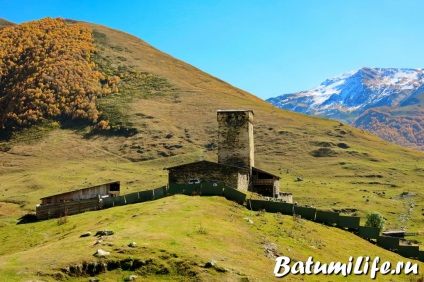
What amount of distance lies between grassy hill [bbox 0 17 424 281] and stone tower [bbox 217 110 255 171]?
22817 millimetres

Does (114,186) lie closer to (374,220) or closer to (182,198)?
(182,198)

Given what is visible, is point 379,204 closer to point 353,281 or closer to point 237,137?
point 237,137

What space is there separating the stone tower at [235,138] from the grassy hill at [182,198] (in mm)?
22817

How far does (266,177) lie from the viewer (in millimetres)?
76125

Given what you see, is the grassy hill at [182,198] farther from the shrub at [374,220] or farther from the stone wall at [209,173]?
the stone wall at [209,173]

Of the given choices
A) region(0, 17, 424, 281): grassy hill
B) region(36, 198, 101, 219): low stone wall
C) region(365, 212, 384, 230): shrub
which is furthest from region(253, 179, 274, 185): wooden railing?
region(36, 198, 101, 219): low stone wall

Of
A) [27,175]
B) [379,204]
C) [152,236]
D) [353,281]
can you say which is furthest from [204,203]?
[27,175]

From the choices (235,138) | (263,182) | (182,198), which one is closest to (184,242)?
(182,198)

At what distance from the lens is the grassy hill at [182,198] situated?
115 ft

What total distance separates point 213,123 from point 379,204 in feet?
308

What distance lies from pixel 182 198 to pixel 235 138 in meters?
23.9

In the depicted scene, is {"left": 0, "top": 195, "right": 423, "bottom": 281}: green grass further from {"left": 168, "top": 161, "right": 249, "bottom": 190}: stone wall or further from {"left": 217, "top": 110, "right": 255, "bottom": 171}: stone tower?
{"left": 217, "top": 110, "right": 255, "bottom": 171}: stone tower

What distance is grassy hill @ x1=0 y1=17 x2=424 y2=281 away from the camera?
3506 centimetres

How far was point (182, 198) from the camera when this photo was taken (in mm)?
52500
